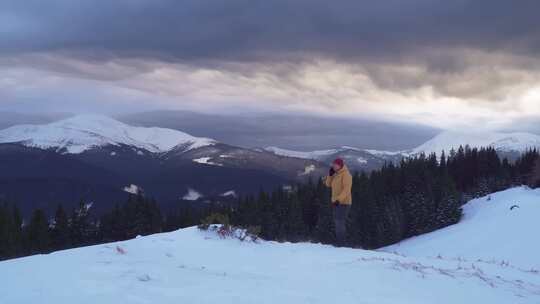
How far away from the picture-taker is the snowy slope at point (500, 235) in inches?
1303

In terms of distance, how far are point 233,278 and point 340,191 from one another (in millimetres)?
8011

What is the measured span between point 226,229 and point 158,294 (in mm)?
7225

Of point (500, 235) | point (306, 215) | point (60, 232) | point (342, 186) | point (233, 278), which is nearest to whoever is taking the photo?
point (233, 278)

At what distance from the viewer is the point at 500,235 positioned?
40594mm

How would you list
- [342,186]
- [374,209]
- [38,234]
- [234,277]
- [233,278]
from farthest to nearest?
[374,209] → [38,234] → [342,186] → [234,277] → [233,278]

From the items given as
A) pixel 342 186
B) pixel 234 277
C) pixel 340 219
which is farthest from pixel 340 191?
pixel 234 277

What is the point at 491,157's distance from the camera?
86.3 m

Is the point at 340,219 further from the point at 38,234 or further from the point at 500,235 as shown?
the point at 38,234

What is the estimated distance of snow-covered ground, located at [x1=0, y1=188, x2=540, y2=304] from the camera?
7574 mm

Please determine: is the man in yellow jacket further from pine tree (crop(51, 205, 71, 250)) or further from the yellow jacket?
pine tree (crop(51, 205, 71, 250))

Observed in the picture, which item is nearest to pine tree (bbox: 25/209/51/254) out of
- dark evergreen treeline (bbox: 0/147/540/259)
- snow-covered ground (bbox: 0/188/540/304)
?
dark evergreen treeline (bbox: 0/147/540/259)

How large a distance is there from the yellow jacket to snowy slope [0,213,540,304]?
3104 mm

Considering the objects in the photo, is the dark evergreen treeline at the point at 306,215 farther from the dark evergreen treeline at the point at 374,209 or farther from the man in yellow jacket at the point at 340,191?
the man in yellow jacket at the point at 340,191

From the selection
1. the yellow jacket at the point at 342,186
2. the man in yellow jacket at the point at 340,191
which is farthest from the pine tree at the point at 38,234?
the yellow jacket at the point at 342,186
